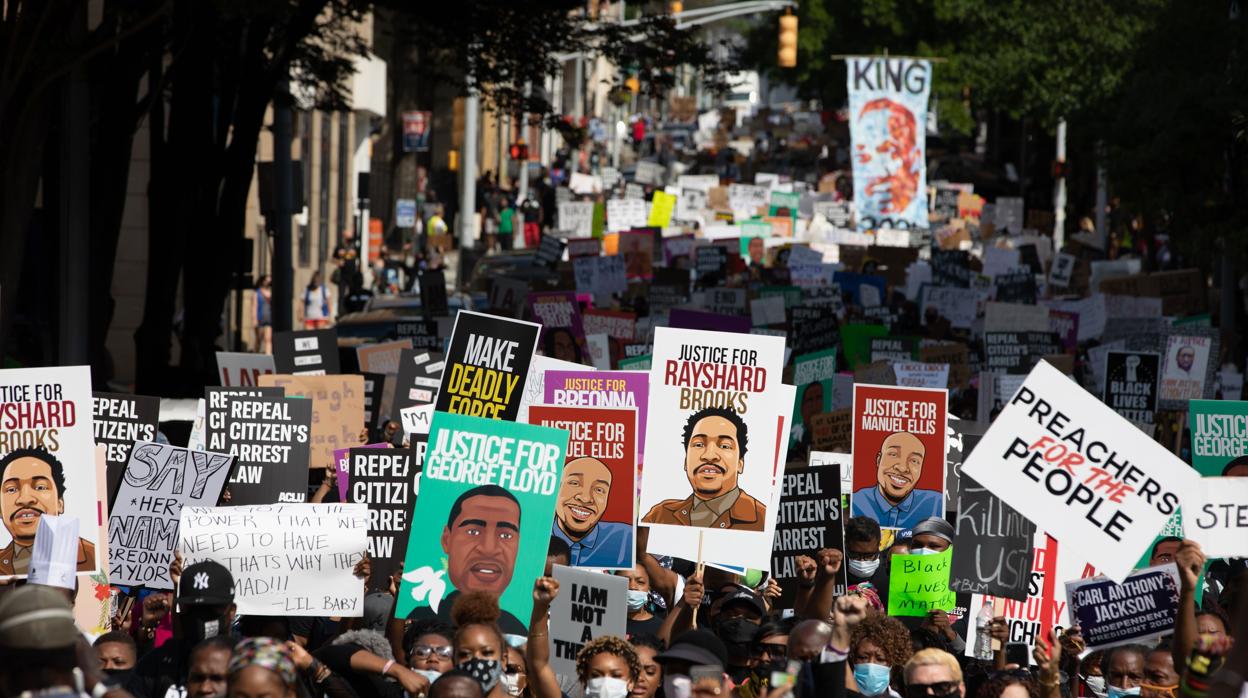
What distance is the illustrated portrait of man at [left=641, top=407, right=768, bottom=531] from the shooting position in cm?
900

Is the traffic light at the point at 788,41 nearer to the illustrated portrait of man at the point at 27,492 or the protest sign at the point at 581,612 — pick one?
the illustrated portrait of man at the point at 27,492

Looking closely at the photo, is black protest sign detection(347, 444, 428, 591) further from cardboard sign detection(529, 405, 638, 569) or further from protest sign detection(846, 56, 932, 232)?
protest sign detection(846, 56, 932, 232)

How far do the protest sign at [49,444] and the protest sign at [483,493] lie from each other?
161cm

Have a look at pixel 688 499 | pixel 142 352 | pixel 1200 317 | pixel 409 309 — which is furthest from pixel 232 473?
pixel 409 309

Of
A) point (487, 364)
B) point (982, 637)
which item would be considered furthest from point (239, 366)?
point (982, 637)

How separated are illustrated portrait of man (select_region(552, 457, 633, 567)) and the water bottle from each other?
5.03ft

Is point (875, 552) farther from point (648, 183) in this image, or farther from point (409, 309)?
point (648, 183)

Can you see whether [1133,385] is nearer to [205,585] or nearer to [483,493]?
[483,493]

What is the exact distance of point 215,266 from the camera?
23125 mm

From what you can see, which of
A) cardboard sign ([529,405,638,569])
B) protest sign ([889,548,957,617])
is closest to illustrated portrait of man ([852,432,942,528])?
protest sign ([889,548,957,617])

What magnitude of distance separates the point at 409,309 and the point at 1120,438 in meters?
16.8

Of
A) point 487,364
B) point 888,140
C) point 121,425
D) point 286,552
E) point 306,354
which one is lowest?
point 286,552

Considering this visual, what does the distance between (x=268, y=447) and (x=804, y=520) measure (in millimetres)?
2959

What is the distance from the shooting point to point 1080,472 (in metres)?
8.23
